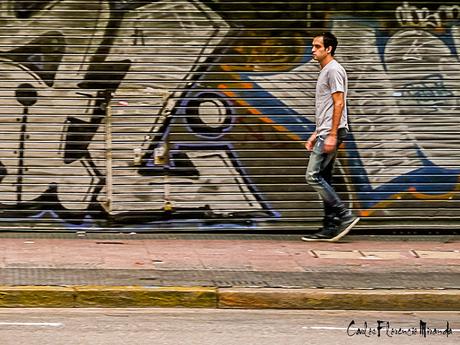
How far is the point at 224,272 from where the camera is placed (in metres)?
9.03

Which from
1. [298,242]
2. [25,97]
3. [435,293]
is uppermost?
[25,97]

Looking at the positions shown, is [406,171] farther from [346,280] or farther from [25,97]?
[25,97]

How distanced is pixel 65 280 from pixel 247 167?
311 cm

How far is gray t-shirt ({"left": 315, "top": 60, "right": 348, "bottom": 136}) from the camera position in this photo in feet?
33.4

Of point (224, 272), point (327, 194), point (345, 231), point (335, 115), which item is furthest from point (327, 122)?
point (224, 272)

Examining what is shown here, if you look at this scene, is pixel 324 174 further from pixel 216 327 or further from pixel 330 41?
pixel 216 327

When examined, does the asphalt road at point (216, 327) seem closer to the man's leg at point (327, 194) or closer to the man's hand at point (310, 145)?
the man's leg at point (327, 194)

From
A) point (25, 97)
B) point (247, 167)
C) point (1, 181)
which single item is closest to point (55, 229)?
point (1, 181)

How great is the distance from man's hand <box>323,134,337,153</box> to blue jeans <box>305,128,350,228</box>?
74mm

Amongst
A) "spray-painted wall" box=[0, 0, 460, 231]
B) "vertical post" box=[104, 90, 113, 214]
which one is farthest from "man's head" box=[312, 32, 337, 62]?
"vertical post" box=[104, 90, 113, 214]

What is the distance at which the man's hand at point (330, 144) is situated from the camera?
10.2 meters

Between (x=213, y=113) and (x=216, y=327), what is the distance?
3721mm

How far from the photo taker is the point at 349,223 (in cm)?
1060

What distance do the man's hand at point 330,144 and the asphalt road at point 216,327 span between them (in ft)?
7.37
